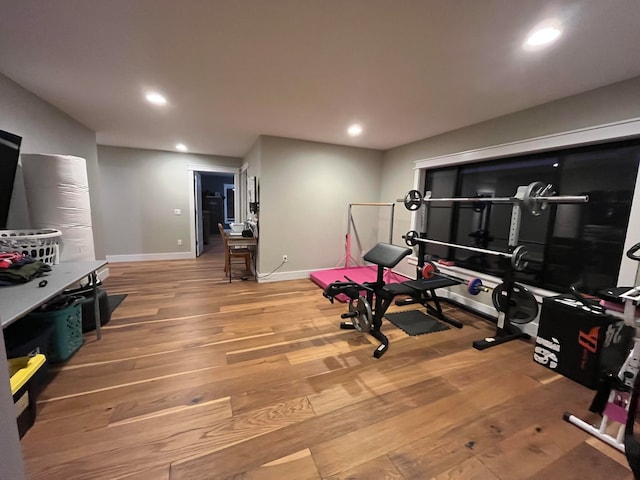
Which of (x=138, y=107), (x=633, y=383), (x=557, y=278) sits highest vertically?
(x=138, y=107)

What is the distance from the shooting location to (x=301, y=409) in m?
1.68

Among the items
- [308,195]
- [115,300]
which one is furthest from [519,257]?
[115,300]

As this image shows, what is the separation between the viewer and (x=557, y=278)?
2727mm

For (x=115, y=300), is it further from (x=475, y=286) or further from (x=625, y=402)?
(x=625, y=402)

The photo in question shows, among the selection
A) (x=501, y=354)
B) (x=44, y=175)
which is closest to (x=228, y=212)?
(x=44, y=175)

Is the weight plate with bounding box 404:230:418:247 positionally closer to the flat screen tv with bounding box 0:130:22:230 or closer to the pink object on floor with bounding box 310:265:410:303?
the pink object on floor with bounding box 310:265:410:303

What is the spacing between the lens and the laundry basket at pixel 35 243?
2.05 meters

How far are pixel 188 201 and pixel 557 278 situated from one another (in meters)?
6.49

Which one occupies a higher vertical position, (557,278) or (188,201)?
(188,201)

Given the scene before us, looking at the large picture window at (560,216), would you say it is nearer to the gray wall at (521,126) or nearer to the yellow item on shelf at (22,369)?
the gray wall at (521,126)

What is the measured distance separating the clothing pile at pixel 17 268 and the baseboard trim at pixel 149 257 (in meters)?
3.82

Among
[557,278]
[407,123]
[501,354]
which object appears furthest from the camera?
[407,123]

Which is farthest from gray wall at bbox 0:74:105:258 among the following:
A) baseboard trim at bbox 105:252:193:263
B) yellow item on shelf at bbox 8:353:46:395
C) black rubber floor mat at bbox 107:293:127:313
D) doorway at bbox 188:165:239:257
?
baseboard trim at bbox 105:252:193:263

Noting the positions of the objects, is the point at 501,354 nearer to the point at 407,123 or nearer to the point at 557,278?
the point at 557,278
